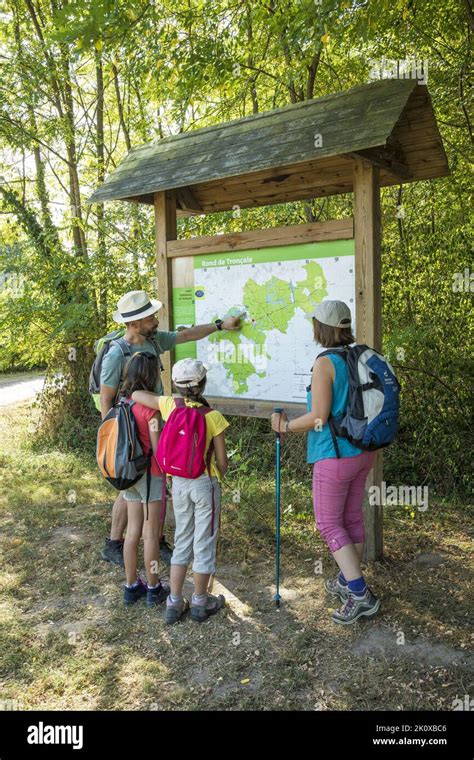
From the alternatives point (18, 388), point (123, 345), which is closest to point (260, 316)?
Answer: point (123, 345)

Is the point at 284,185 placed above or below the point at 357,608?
above

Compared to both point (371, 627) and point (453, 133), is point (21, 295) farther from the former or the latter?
point (371, 627)

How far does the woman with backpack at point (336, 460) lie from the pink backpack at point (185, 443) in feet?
1.87

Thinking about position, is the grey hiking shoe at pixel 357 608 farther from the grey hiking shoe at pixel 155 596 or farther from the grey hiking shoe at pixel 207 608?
the grey hiking shoe at pixel 155 596

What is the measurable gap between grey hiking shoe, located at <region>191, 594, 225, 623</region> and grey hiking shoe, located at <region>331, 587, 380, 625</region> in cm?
76

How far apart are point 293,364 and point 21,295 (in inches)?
237

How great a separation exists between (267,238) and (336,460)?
1861 millimetres

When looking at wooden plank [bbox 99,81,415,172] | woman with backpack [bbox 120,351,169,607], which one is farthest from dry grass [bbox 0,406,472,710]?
wooden plank [bbox 99,81,415,172]

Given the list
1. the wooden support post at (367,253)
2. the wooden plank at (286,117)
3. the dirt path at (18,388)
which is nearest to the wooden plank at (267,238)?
the wooden support post at (367,253)

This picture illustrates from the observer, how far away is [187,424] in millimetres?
3533

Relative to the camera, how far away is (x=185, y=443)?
353 centimetres

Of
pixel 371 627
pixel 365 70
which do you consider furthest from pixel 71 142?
pixel 371 627

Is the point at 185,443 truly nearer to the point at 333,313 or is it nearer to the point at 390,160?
the point at 333,313
